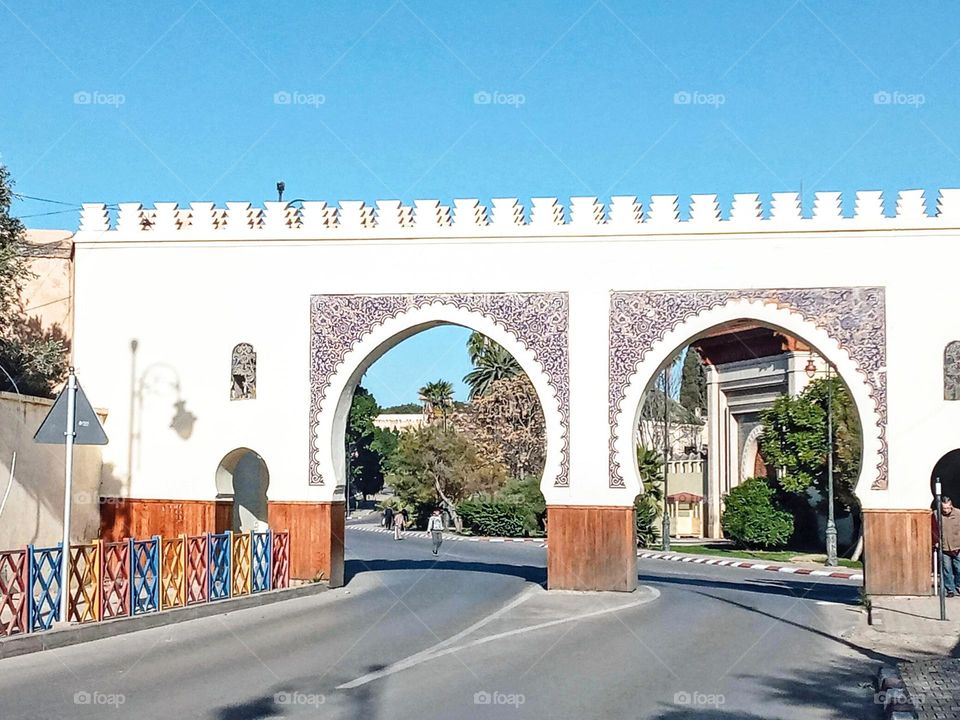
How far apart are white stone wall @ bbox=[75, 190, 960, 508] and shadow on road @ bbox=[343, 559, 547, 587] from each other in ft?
11.6

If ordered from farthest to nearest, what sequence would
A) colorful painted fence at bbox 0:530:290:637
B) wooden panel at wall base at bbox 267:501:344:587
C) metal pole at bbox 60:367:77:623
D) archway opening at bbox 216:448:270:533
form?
archway opening at bbox 216:448:270:533, wooden panel at wall base at bbox 267:501:344:587, metal pole at bbox 60:367:77:623, colorful painted fence at bbox 0:530:290:637

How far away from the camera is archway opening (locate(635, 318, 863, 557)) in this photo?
3150 centimetres

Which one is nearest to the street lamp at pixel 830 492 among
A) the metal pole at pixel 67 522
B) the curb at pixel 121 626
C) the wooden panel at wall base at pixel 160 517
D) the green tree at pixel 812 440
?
the green tree at pixel 812 440

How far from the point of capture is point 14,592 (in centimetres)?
1138

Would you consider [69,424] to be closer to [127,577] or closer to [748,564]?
[127,577]

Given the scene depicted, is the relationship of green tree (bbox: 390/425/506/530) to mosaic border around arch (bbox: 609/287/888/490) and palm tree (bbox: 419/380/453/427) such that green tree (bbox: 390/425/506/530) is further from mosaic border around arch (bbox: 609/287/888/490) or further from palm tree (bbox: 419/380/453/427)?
mosaic border around arch (bbox: 609/287/888/490)

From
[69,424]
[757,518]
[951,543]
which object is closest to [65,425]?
[69,424]

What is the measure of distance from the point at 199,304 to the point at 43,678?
9.60 m

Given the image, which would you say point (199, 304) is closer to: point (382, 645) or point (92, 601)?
point (92, 601)

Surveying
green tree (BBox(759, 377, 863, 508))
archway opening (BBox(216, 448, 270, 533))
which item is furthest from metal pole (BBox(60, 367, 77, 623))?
green tree (BBox(759, 377, 863, 508))

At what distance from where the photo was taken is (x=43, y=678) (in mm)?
9664

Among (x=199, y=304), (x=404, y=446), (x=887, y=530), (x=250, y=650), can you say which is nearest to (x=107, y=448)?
(x=199, y=304)

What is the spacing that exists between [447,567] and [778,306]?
29.7ft

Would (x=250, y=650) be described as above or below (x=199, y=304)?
below
